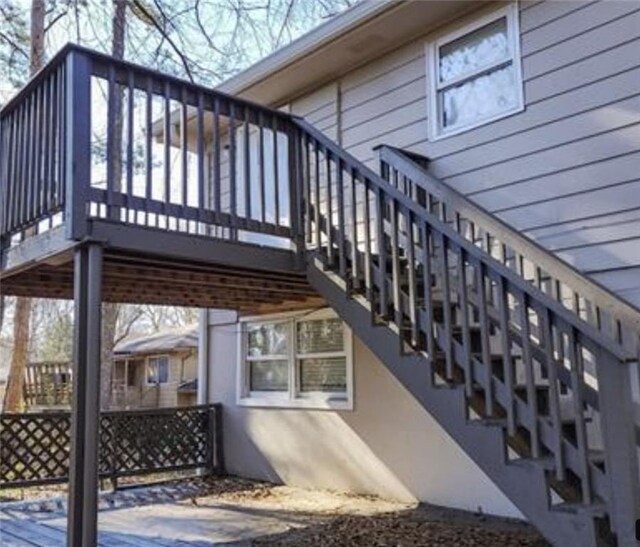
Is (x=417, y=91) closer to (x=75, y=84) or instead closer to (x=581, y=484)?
(x=75, y=84)

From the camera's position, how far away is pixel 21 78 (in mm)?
12391

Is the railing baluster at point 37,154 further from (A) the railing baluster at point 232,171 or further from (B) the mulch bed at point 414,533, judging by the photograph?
(B) the mulch bed at point 414,533

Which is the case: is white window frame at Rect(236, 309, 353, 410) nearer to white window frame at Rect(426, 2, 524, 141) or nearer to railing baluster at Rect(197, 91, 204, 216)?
white window frame at Rect(426, 2, 524, 141)

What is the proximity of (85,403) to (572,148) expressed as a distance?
12.4 feet

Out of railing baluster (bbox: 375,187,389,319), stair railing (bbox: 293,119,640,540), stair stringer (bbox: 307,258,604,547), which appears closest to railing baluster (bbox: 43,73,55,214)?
stair railing (bbox: 293,119,640,540)

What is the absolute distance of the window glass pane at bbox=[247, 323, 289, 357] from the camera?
26.4 feet

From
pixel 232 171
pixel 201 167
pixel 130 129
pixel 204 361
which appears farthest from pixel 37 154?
pixel 204 361

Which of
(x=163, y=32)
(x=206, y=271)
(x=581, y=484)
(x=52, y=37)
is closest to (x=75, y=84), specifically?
(x=206, y=271)

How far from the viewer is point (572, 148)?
498cm

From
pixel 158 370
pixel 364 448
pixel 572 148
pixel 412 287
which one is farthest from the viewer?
pixel 158 370

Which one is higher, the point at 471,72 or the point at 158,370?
the point at 471,72

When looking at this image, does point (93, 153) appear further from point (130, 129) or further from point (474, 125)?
point (474, 125)

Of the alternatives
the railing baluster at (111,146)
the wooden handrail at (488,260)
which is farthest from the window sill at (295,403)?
the railing baluster at (111,146)

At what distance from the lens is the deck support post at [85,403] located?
13.1ft
